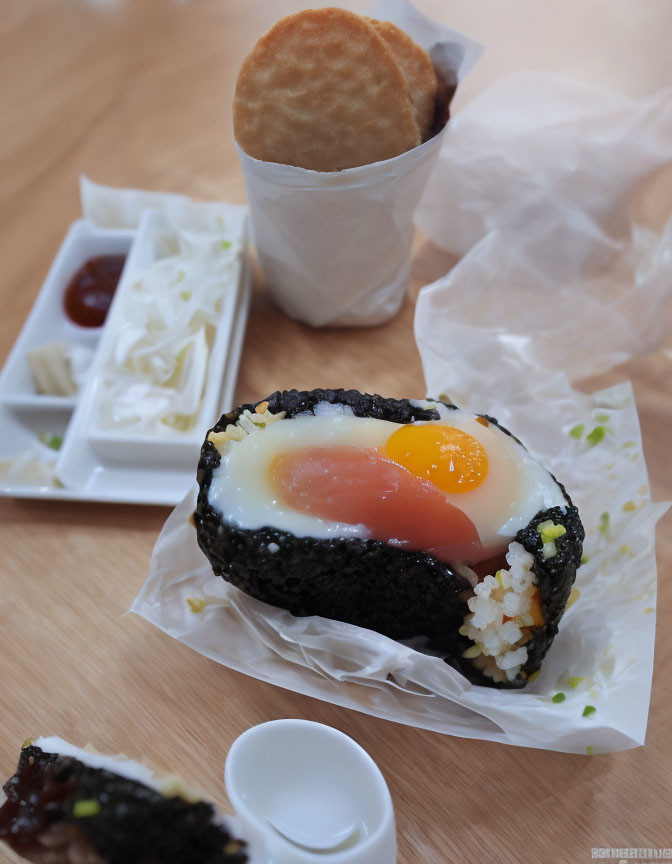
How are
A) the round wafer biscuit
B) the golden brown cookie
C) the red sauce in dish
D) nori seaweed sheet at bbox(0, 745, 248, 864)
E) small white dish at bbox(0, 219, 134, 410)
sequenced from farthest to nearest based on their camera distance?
the red sauce in dish < small white dish at bbox(0, 219, 134, 410) < the golden brown cookie < the round wafer biscuit < nori seaweed sheet at bbox(0, 745, 248, 864)

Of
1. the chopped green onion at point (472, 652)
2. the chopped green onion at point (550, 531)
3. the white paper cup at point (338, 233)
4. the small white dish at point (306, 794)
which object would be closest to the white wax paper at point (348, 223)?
the white paper cup at point (338, 233)

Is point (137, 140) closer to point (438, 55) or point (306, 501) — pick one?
point (438, 55)

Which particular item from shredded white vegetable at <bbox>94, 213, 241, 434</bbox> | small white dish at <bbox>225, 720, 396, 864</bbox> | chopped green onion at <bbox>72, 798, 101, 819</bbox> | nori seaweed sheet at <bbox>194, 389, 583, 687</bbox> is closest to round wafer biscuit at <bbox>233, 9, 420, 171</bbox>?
shredded white vegetable at <bbox>94, 213, 241, 434</bbox>

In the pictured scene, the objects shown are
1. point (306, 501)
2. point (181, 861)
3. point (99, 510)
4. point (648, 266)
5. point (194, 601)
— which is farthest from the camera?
point (648, 266)

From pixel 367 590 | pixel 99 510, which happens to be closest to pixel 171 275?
pixel 99 510

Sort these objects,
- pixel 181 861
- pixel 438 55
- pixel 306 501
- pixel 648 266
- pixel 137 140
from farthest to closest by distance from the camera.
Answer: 1. pixel 137 140
2. pixel 648 266
3. pixel 438 55
4. pixel 306 501
5. pixel 181 861

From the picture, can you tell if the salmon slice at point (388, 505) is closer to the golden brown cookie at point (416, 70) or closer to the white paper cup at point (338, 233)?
the white paper cup at point (338, 233)

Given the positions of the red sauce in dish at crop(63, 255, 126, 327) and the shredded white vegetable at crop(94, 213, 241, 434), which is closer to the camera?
the shredded white vegetable at crop(94, 213, 241, 434)

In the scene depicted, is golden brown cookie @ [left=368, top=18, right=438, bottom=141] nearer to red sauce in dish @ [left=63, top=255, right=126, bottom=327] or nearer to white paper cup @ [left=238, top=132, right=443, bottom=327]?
white paper cup @ [left=238, top=132, right=443, bottom=327]
